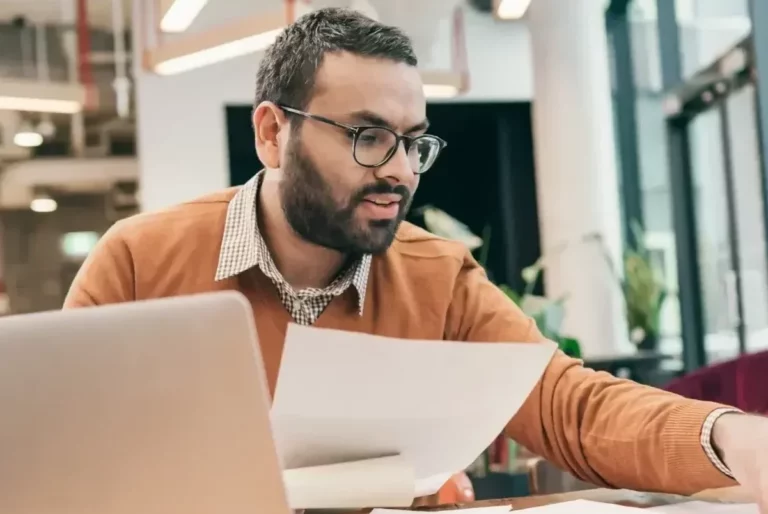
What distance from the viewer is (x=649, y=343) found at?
4.07 meters

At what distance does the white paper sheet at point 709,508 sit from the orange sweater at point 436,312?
53 mm

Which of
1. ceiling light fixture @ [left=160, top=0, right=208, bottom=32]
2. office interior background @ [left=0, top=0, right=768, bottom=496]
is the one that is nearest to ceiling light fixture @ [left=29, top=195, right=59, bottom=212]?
office interior background @ [left=0, top=0, right=768, bottom=496]

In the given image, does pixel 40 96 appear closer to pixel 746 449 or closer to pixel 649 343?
pixel 649 343

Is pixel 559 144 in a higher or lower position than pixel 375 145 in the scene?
higher

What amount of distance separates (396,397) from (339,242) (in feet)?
1.42

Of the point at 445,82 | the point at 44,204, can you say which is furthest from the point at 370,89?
the point at 44,204

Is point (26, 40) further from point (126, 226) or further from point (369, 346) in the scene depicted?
point (369, 346)

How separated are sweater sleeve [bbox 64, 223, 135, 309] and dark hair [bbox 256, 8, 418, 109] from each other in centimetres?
32

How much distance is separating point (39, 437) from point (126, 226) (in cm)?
74

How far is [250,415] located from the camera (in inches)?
21.0

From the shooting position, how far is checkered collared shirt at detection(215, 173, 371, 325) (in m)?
1.16

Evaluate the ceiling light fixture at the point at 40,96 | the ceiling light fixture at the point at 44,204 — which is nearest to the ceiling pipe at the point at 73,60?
the ceiling light fixture at the point at 44,204

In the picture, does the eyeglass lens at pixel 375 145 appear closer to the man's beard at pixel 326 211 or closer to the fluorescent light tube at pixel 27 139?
the man's beard at pixel 326 211

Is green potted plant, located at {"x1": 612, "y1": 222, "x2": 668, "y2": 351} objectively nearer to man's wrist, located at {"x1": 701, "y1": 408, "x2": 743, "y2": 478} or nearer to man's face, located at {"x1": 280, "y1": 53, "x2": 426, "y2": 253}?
man's face, located at {"x1": 280, "y1": 53, "x2": 426, "y2": 253}
